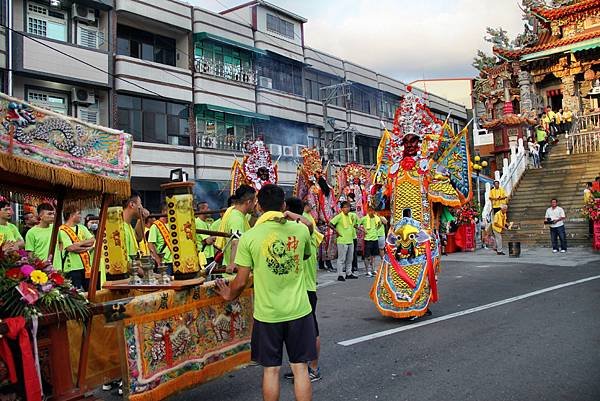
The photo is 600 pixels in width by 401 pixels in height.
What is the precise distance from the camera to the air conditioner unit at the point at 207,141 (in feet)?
72.6

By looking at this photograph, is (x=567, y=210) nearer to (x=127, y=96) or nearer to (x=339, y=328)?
(x=339, y=328)

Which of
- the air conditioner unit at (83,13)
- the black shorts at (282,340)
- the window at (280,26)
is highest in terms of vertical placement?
the window at (280,26)

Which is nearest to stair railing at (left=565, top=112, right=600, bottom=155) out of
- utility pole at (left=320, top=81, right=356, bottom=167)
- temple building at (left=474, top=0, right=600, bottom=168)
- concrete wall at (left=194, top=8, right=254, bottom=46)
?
temple building at (left=474, top=0, right=600, bottom=168)

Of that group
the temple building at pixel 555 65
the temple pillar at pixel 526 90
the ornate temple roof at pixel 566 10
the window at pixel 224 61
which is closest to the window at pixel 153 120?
the window at pixel 224 61

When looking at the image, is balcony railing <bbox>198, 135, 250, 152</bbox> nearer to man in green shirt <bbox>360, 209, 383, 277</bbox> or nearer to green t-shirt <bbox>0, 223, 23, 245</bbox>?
man in green shirt <bbox>360, 209, 383, 277</bbox>

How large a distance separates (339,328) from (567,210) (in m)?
14.0

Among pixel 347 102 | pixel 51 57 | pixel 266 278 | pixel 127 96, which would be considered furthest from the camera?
pixel 347 102

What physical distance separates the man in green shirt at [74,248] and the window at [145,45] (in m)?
14.6

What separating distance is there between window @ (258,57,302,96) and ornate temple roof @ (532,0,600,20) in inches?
499

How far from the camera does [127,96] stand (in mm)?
19375

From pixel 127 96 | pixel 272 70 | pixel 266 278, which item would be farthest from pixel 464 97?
pixel 266 278

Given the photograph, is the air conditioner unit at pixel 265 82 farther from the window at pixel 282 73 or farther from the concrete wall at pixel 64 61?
the concrete wall at pixel 64 61

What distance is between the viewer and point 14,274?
341cm

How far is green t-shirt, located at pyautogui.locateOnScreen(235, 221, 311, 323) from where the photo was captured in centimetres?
362
